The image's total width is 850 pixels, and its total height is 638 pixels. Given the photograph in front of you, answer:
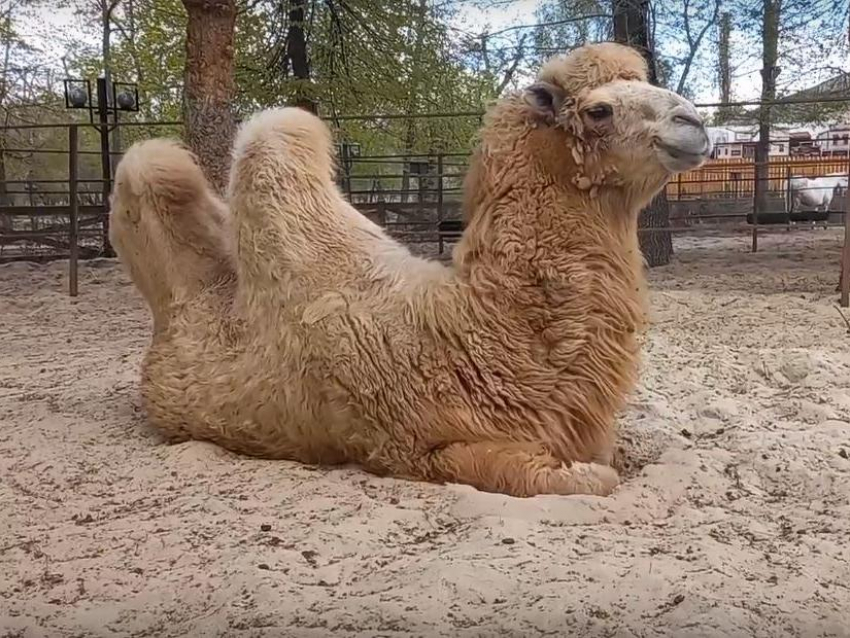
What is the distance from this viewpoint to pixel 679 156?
2885 mm

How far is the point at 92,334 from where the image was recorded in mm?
6598

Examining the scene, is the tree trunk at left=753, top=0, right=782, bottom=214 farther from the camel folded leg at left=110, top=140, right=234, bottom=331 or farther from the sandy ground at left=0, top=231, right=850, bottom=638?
the camel folded leg at left=110, top=140, right=234, bottom=331

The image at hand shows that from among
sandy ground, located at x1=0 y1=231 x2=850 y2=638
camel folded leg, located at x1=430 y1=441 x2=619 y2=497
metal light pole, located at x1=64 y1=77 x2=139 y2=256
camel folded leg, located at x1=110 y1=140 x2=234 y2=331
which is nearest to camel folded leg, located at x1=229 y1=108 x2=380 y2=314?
camel folded leg, located at x1=110 y1=140 x2=234 y2=331

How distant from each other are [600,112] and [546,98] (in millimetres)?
215

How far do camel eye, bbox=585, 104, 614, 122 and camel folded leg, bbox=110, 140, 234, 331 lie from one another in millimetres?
1704

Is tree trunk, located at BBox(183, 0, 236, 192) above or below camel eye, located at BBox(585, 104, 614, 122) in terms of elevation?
above

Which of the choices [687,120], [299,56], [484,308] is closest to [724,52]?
[687,120]

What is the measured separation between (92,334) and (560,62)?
475 centimetres

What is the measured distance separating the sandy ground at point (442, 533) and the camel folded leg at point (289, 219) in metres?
0.70

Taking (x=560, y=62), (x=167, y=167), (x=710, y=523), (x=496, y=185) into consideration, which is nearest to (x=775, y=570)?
(x=710, y=523)

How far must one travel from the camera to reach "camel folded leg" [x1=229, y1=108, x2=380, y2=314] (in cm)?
333

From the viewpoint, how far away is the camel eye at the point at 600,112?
2990 mm

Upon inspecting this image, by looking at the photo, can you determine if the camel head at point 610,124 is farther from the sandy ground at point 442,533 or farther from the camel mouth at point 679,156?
Result: the sandy ground at point 442,533

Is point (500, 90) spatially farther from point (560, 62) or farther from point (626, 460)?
point (626, 460)
